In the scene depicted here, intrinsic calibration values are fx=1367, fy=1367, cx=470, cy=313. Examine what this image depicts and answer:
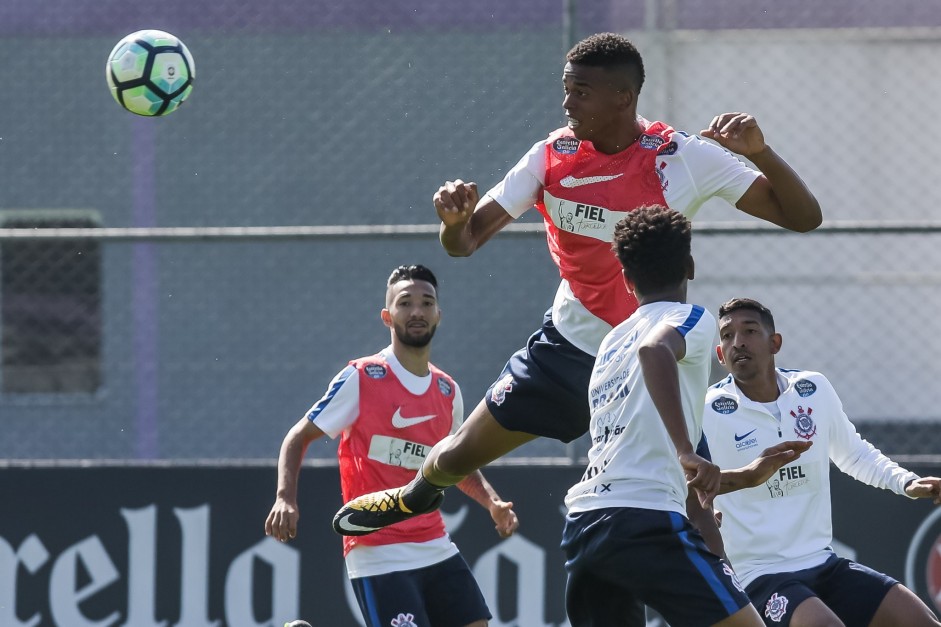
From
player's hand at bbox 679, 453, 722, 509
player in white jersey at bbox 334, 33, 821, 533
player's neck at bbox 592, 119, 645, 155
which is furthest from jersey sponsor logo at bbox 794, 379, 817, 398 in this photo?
player's hand at bbox 679, 453, 722, 509

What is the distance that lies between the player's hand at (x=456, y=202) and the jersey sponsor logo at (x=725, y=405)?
1717 mm

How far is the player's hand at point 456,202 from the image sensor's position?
180 inches

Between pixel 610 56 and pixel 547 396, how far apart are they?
1.22m

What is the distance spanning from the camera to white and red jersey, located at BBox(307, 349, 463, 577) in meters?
5.92

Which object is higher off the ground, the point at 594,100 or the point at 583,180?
the point at 594,100

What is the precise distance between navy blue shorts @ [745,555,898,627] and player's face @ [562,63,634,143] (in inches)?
78.5

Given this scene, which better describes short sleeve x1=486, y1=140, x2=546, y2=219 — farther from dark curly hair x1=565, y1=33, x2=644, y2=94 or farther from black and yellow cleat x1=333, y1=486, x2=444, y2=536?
black and yellow cleat x1=333, y1=486, x2=444, y2=536

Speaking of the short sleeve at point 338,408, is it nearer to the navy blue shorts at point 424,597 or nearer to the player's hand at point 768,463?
the navy blue shorts at point 424,597

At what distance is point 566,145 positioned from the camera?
16.1 feet

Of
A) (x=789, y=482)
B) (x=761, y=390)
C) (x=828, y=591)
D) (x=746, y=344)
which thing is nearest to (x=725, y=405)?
(x=761, y=390)

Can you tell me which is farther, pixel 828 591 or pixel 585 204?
pixel 828 591

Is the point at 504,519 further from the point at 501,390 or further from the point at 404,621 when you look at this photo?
the point at 501,390

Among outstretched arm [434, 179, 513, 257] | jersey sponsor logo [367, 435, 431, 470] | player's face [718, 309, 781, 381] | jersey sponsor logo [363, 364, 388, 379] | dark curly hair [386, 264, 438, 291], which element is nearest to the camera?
outstretched arm [434, 179, 513, 257]

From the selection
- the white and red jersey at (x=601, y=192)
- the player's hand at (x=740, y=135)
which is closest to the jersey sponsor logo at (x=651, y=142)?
the white and red jersey at (x=601, y=192)
